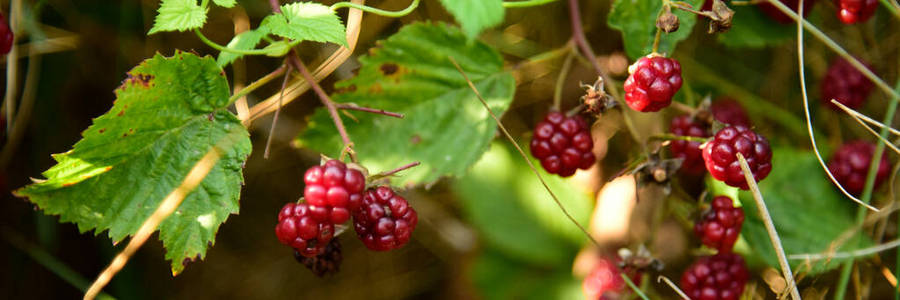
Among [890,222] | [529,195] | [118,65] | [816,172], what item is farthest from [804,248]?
[118,65]

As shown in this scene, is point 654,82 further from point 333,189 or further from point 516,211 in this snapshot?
point 516,211

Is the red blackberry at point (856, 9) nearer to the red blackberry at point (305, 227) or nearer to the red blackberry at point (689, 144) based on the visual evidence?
the red blackberry at point (689, 144)

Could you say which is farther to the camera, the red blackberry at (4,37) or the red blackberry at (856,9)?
the red blackberry at (856,9)

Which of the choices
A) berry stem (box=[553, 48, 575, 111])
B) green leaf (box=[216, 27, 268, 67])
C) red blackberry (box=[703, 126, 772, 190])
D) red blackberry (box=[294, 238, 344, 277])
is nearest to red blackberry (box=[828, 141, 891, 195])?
red blackberry (box=[703, 126, 772, 190])

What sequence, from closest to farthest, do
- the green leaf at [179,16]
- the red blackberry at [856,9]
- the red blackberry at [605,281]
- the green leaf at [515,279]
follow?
A: the green leaf at [179,16] < the red blackberry at [856,9] < the red blackberry at [605,281] < the green leaf at [515,279]

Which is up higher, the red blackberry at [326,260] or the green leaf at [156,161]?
the green leaf at [156,161]

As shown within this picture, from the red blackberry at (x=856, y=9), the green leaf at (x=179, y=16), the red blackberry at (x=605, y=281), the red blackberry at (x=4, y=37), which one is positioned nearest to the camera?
the green leaf at (x=179, y=16)

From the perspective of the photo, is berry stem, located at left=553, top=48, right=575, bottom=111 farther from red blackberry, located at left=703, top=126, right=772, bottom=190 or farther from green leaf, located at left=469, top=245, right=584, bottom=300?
green leaf, located at left=469, top=245, right=584, bottom=300

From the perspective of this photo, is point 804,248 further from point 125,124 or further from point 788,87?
point 125,124

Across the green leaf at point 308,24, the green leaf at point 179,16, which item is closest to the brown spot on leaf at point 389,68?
the green leaf at point 308,24
